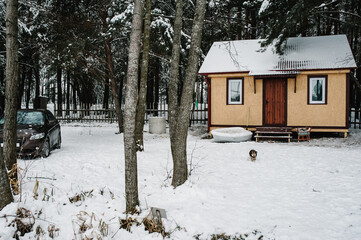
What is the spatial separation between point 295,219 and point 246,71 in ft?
34.0

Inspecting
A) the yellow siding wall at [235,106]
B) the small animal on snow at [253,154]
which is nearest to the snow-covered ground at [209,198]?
the small animal on snow at [253,154]

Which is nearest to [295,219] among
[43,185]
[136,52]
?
[136,52]

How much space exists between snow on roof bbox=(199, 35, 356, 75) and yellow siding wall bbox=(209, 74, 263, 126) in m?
0.67

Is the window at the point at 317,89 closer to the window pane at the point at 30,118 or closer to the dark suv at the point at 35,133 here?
the dark suv at the point at 35,133

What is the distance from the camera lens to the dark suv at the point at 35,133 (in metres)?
8.52

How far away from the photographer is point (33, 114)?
9797 millimetres

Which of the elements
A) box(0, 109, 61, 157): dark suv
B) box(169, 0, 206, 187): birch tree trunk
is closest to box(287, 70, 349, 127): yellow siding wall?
box(169, 0, 206, 187): birch tree trunk

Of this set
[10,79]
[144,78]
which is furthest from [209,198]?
[144,78]

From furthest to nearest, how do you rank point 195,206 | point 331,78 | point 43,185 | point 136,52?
point 331,78 → point 43,185 → point 195,206 → point 136,52

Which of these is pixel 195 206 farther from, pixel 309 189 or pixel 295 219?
pixel 309 189

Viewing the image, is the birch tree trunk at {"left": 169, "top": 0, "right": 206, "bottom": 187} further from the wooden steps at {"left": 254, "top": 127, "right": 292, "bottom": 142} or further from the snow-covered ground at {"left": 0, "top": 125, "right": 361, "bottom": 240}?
the wooden steps at {"left": 254, "top": 127, "right": 292, "bottom": 142}

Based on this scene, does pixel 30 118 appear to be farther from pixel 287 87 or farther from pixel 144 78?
pixel 287 87

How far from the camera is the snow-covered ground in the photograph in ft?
14.5

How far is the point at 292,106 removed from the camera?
1390cm
